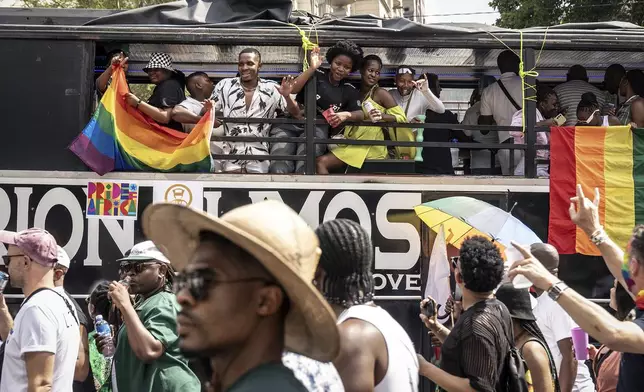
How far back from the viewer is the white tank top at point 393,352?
3709 mm

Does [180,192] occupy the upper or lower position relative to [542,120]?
lower

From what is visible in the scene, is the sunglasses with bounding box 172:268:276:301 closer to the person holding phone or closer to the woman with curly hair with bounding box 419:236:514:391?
the woman with curly hair with bounding box 419:236:514:391

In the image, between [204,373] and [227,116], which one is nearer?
[204,373]

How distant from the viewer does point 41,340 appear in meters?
5.14

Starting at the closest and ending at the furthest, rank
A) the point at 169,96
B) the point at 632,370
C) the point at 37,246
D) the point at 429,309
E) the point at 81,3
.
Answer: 1. the point at 632,370
2. the point at 37,246
3. the point at 429,309
4. the point at 169,96
5. the point at 81,3

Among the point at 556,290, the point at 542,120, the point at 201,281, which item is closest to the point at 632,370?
the point at 556,290

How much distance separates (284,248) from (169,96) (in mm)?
6695

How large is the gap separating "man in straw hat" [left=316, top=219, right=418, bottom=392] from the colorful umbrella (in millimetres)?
3875

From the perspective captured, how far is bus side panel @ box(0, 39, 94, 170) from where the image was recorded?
8438 millimetres

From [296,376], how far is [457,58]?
7.66 metres

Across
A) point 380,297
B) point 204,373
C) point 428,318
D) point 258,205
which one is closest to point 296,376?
point 204,373

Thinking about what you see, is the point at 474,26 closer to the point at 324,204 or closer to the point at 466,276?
the point at 324,204

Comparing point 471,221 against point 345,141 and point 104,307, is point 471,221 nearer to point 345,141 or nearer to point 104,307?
point 345,141

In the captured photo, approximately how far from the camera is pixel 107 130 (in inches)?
335
